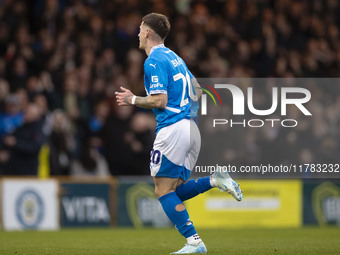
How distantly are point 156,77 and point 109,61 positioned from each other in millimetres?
8675

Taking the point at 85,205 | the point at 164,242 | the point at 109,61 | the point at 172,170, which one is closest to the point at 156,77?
the point at 172,170

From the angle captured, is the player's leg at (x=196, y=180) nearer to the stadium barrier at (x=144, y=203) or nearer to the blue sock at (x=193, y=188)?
the blue sock at (x=193, y=188)

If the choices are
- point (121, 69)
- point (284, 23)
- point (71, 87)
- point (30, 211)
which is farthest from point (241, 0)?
point (30, 211)

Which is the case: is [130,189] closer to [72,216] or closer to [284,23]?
[72,216]

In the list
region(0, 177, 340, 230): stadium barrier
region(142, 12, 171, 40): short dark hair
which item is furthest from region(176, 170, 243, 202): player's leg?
region(0, 177, 340, 230): stadium barrier

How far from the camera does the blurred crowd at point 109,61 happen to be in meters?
14.2

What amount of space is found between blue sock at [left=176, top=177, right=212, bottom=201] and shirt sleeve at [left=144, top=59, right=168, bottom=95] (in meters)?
1.00

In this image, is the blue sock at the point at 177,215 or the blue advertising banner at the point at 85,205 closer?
the blue sock at the point at 177,215

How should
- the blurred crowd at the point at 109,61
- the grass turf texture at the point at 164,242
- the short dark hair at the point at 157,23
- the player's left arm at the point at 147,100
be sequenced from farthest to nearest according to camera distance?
the blurred crowd at the point at 109,61
the grass turf texture at the point at 164,242
the short dark hair at the point at 157,23
the player's left arm at the point at 147,100

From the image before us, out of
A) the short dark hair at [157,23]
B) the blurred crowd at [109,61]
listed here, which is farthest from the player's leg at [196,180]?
the blurred crowd at [109,61]

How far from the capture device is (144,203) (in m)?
13.9

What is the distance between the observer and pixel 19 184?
13.6m

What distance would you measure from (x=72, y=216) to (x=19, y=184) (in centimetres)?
113

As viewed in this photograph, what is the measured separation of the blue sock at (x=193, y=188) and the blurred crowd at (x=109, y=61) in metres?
6.09
